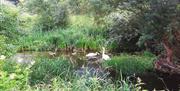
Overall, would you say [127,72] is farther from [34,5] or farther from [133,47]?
A: [34,5]

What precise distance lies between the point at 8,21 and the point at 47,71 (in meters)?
1.42

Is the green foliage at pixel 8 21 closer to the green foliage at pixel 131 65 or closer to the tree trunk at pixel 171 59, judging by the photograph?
the green foliage at pixel 131 65

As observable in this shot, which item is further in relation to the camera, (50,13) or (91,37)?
(50,13)

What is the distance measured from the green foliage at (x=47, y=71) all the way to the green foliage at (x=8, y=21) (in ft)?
3.08

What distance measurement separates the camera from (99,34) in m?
15.8

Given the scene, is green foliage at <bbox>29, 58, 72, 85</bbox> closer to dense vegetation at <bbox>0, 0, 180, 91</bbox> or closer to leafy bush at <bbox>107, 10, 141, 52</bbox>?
dense vegetation at <bbox>0, 0, 180, 91</bbox>

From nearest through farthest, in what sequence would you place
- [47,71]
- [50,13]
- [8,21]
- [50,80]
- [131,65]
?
[50,80]
[47,71]
[8,21]
[131,65]
[50,13]

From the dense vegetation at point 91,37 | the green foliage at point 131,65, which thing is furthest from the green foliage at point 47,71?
the green foliage at point 131,65

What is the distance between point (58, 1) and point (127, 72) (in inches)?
302

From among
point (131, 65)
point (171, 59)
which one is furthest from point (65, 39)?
point (171, 59)

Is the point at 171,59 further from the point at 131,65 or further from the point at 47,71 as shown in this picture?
the point at 47,71

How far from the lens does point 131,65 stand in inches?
447

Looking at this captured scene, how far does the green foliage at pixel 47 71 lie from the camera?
8898mm

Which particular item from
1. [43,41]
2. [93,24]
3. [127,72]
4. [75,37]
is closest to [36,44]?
[43,41]
